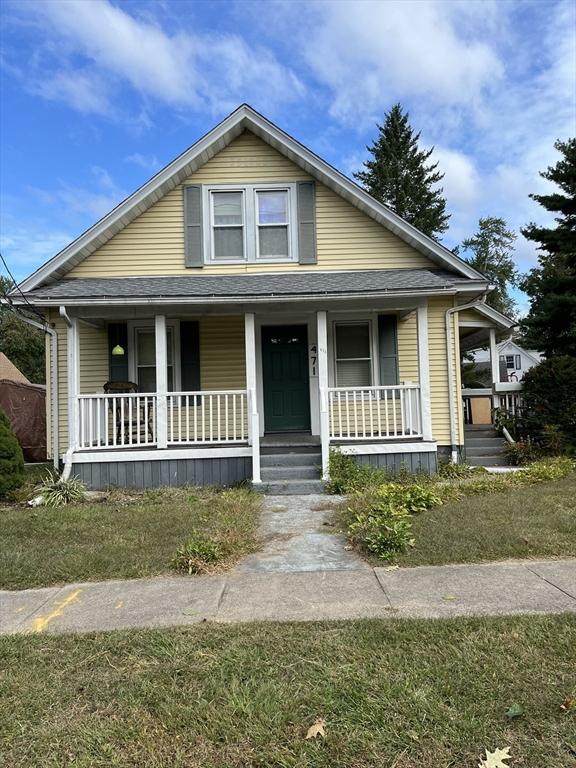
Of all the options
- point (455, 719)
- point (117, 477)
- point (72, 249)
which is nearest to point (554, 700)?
point (455, 719)

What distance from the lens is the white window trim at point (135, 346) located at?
987cm

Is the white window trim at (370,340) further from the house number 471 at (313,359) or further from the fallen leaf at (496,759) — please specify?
the fallen leaf at (496,759)

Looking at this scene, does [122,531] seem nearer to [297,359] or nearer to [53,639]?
[53,639]

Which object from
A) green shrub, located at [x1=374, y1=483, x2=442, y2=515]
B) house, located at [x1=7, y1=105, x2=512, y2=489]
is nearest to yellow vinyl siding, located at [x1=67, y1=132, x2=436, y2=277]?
house, located at [x1=7, y1=105, x2=512, y2=489]

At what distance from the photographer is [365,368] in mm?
10141

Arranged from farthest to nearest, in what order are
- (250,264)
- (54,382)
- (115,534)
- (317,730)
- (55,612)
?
(250,264) → (54,382) → (115,534) → (55,612) → (317,730)

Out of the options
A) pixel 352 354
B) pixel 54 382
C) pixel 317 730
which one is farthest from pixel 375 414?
pixel 317 730

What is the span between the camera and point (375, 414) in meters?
9.77

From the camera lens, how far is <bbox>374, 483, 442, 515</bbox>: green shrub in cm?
623

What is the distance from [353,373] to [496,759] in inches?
327

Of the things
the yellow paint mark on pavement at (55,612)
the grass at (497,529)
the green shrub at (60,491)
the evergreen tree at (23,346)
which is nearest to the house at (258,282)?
the green shrub at (60,491)

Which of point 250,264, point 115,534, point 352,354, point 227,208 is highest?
point 227,208

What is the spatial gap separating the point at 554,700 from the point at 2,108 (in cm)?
1457

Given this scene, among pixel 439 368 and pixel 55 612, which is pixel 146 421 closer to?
pixel 55 612
